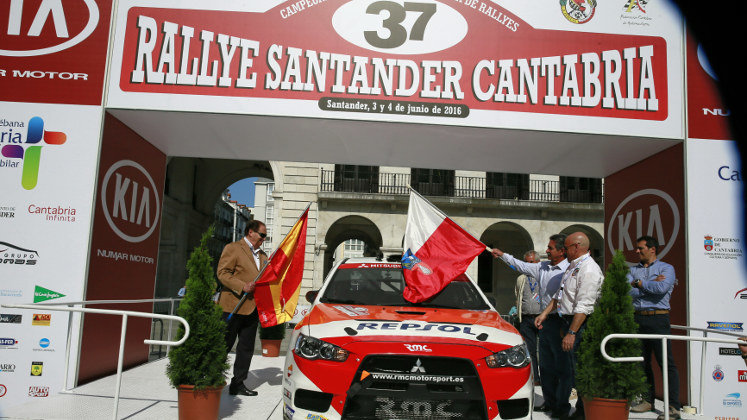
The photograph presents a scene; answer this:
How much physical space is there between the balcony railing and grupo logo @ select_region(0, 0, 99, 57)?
18.1m

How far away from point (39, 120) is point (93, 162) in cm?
86

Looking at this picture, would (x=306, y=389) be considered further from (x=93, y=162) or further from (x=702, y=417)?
(x=702, y=417)

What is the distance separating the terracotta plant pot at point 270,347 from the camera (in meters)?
9.05

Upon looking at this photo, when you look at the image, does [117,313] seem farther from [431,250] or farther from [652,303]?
[652,303]

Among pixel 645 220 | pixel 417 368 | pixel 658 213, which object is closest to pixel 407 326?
pixel 417 368

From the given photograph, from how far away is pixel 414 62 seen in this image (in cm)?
678

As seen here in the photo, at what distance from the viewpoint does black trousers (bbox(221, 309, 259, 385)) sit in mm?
5949

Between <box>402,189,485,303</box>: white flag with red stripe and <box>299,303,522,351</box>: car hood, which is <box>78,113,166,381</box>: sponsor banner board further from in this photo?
<box>402,189,485,303</box>: white flag with red stripe

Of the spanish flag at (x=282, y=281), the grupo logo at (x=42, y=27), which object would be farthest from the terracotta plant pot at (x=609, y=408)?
the grupo logo at (x=42, y=27)

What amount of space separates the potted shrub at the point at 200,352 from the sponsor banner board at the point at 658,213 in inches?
228

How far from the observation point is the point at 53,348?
6.12 m

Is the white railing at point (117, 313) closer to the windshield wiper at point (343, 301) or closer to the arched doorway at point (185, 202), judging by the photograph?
the windshield wiper at point (343, 301)

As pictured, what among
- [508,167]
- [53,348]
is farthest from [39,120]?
[508,167]

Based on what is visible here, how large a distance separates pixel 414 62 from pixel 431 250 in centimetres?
267
